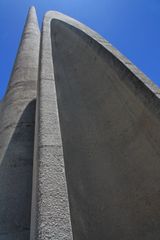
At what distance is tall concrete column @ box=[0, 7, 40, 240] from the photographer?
1929 millimetres

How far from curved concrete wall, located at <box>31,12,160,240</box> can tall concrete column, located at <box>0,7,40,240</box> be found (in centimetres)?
53

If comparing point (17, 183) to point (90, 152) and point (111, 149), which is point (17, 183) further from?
point (111, 149)

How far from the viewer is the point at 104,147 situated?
3.01 metres

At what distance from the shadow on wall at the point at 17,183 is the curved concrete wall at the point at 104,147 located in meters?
0.52

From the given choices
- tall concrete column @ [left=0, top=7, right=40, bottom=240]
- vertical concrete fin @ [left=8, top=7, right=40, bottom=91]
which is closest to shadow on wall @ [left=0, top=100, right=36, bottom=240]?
tall concrete column @ [left=0, top=7, right=40, bottom=240]

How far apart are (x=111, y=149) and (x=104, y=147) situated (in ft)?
0.43

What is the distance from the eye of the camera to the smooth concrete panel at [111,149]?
7.56 ft

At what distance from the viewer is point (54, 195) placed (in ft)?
3.94

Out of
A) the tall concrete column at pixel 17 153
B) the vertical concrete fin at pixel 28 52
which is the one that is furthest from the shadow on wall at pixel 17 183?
the vertical concrete fin at pixel 28 52

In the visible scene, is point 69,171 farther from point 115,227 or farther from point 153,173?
point 153,173

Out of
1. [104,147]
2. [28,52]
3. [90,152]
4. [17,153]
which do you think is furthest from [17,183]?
[28,52]

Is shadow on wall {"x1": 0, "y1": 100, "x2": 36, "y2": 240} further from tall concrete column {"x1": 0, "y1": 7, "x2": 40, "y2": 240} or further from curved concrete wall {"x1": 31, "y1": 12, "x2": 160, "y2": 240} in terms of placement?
curved concrete wall {"x1": 31, "y1": 12, "x2": 160, "y2": 240}

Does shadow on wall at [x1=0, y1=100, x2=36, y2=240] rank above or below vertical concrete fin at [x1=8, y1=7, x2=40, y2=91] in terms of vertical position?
below

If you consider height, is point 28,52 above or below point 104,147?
above
